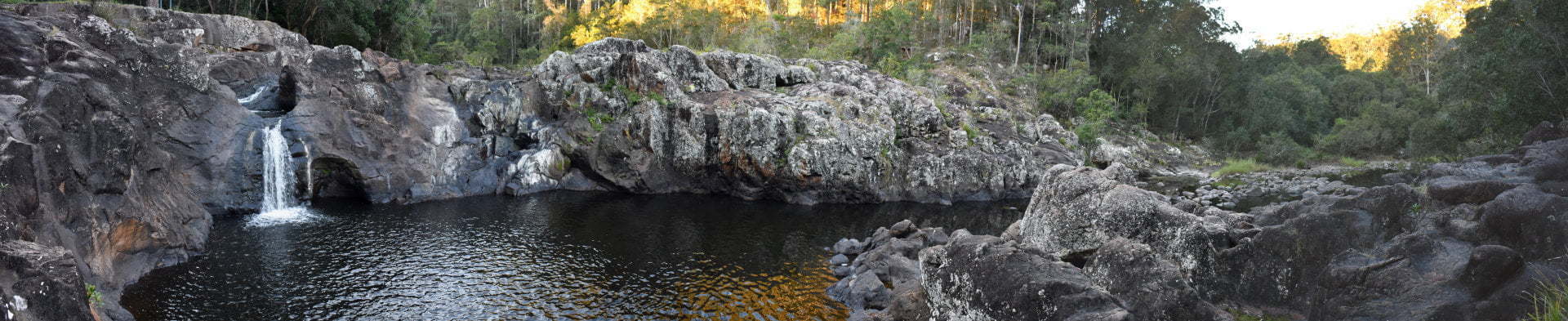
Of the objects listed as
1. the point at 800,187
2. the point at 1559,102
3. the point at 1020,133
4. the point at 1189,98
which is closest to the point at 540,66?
the point at 800,187

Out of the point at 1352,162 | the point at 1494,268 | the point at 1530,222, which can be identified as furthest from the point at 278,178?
the point at 1352,162

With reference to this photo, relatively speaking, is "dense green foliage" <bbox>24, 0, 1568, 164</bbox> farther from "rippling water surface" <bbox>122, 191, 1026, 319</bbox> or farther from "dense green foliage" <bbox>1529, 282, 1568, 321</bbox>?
"dense green foliage" <bbox>1529, 282, 1568, 321</bbox>

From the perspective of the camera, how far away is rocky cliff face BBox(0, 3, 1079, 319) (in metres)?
17.3

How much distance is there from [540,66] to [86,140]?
23.8 metres

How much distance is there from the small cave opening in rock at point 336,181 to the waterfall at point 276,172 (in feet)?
4.29

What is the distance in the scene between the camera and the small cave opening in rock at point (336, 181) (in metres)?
32.0

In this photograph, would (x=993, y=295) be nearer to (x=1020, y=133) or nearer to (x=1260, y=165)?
(x=1020, y=133)

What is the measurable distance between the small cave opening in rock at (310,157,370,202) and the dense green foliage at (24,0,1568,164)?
18393mm

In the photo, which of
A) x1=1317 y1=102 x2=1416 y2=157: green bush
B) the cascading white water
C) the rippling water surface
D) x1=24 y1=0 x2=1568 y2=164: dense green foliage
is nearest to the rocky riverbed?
the rippling water surface

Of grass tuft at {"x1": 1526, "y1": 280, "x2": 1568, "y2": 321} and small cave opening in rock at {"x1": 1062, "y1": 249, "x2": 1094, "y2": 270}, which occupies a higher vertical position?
grass tuft at {"x1": 1526, "y1": 280, "x2": 1568, "y2": 321}

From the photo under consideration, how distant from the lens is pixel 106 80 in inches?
834

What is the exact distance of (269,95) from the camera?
31.4 meters

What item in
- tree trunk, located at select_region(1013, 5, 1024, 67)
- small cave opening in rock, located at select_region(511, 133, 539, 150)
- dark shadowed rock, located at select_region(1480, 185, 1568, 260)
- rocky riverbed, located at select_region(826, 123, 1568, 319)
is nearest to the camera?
rocky riverbed, located at select_region(826, 123, 1568, 319)

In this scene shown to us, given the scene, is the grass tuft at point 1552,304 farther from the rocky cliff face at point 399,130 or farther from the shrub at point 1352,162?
the shrub at point 1352,162
